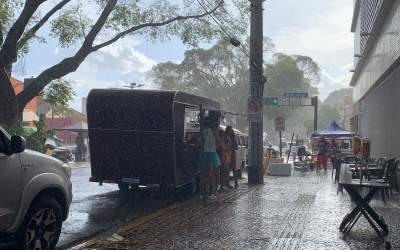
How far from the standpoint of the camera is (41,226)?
6.32 meters

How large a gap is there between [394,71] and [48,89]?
1195 cm

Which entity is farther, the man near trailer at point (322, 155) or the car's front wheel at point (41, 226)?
the man near trailer at point (322, 155)

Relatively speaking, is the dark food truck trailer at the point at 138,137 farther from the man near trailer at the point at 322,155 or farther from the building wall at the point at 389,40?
the man near trailer at the point at 322,155

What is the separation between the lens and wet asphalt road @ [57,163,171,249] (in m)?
8.27

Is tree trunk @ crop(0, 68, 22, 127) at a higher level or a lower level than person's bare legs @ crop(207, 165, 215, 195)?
higher

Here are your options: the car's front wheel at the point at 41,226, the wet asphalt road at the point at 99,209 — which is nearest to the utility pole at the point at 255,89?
the wet asphalt road at the point at 99,209

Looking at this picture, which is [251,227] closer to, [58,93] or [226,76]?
[58,93]

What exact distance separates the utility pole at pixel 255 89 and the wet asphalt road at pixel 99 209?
5.02 meters

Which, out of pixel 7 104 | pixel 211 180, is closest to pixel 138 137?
pixel 211 180

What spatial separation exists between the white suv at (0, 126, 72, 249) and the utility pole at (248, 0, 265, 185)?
11.3 m

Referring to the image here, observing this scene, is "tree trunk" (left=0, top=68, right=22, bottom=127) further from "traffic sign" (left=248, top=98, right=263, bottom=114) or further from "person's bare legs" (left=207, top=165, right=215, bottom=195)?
"traffic sign" (left=248, top=98, right=263, bottom=114)

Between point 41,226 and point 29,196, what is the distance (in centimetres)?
50

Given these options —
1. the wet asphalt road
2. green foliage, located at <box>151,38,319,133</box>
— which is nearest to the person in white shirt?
the wet asphalt road

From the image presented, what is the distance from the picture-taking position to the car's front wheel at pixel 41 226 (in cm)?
602
